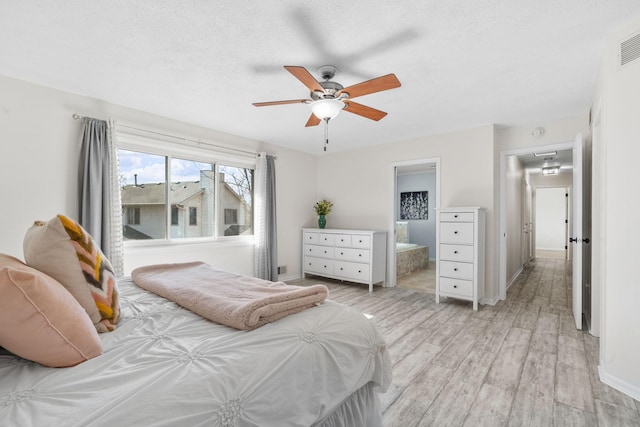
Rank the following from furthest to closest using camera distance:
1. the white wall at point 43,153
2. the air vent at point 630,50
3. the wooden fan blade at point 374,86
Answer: the white wall at point 43,153, the wooden fan blade at point 374,86, the air vent at point 630,50

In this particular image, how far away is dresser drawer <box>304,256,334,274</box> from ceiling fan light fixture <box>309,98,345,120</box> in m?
2.97

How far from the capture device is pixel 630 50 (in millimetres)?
1881

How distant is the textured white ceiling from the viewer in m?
Result: 1.79

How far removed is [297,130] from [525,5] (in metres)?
2.87

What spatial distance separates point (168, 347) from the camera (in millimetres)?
1086

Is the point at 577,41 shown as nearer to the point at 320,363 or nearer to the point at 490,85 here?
the point at 490,85

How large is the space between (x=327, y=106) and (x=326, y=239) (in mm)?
2913

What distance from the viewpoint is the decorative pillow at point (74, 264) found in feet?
3.94

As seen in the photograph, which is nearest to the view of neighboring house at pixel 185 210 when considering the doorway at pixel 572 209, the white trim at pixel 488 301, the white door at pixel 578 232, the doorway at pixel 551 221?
the white trim at pixel 488 301

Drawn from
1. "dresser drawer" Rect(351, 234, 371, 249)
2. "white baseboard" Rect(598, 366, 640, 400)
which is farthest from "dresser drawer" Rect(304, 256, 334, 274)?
"white baseboard" Rect(598, 366, 640, 400)

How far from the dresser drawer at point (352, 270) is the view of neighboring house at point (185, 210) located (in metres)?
1.56

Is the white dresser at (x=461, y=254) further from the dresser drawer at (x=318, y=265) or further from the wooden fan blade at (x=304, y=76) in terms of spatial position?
the wooden fan blade at (x=304, y=76)

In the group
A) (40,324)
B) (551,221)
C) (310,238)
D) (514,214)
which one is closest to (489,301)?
(514,214)

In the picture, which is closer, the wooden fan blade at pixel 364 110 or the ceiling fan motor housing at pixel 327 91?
the ceiling fan motor housing at pixel 327 91
